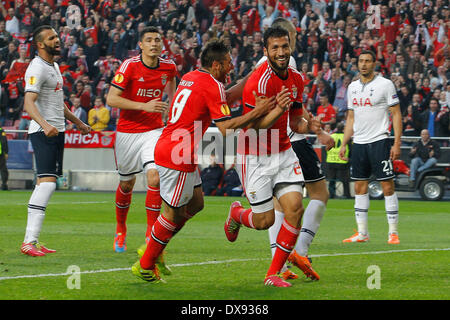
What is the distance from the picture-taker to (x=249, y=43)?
2488 cm

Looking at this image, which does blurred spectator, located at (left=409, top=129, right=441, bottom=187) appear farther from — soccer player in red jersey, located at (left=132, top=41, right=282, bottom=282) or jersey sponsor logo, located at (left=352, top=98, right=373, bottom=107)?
soccer player in red jersey, located at (left=132, top=41, right=282, bottom=282)

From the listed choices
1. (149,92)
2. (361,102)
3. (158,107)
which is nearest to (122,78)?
(149,92)

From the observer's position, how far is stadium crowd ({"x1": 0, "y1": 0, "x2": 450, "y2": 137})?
2173 centimetres

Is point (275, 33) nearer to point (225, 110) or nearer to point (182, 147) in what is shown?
point (225, 110)

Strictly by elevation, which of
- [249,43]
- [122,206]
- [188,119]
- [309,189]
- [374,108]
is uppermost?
[249,43]

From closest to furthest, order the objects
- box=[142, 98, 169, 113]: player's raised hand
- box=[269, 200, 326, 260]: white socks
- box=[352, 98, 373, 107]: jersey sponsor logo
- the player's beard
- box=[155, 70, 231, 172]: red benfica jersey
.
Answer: box=[155, 70, 231, 172]: red benfica jersey
box=[269, 200, 326, 260]: white socks
box=[142, 98, 169, 113]: player's raised hand
the player's beard
box=[352, 98, 373, 107]: jersey sponsor logo

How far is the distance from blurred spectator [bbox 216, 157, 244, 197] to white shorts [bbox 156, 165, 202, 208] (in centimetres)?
1471

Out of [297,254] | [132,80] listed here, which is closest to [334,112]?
[132,80]

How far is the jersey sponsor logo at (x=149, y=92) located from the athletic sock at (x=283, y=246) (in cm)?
311

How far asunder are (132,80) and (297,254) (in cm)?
314

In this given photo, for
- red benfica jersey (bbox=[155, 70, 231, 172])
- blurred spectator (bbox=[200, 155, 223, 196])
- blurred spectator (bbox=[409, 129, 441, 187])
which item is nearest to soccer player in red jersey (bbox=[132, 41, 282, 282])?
red benfica jersey (bbox=[155, 70, 231, 172])

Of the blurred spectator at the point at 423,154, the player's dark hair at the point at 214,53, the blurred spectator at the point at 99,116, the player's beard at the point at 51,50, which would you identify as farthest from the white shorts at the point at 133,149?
the blurred spectator at the point at 99,116

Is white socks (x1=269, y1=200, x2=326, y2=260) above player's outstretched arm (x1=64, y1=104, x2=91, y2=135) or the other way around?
the other way around

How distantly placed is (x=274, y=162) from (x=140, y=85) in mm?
2772
